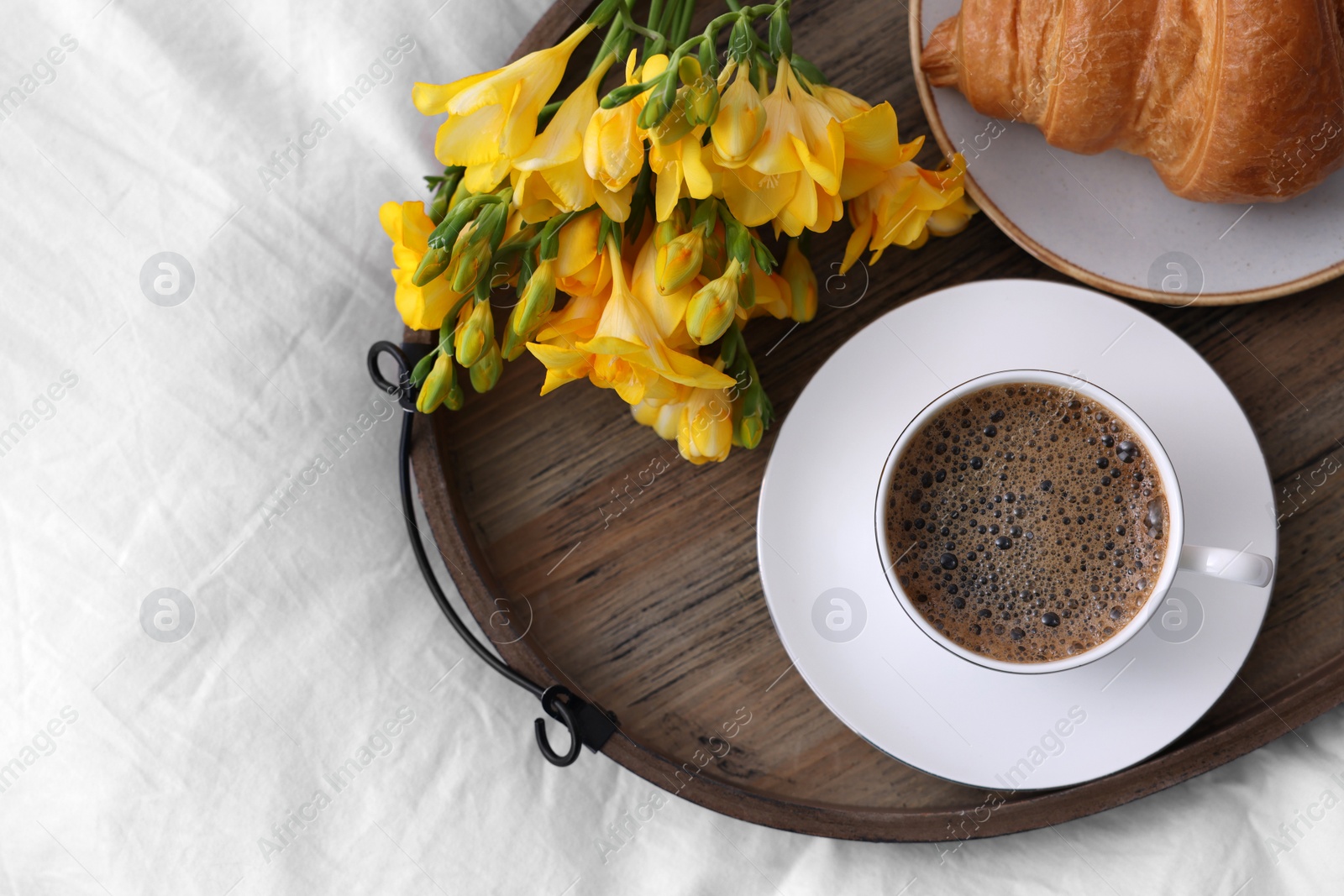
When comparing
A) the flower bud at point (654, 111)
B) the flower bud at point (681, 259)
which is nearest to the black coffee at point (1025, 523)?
the flower bud at point (681, 259)

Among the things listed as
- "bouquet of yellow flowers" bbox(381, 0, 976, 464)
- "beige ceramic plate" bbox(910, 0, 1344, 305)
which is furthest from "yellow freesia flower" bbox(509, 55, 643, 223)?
"beige ceramic plate" bbox(910, 0, 1344, 305)

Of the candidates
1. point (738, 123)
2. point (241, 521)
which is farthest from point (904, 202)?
point (241, 521)

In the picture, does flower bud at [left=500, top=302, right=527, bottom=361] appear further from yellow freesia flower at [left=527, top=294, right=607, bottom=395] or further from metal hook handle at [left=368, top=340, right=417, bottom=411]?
metal hook handle at [left=368, top=340, right=417, bottom=411]

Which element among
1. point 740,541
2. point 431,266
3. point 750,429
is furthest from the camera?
point 740,541

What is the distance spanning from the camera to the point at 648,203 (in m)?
0.82

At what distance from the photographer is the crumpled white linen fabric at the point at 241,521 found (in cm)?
104

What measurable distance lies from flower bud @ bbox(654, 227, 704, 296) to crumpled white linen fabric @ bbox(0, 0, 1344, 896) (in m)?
0.43

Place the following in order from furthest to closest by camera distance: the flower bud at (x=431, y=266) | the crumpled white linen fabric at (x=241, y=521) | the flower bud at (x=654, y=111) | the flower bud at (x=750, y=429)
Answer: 1. the crumpled white linen fabric at (x=241, y=521)
2. the flower bud at (x=750, y=429)
3. the flower bud at (x=431, y=266)
4. the flower bud at (x=654, y=111)

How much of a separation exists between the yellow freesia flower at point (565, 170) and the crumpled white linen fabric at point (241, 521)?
379 millimetres

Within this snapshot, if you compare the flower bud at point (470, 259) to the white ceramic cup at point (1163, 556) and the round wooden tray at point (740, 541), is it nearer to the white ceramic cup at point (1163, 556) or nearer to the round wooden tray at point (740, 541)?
the round wooden tray at point (740, 541)

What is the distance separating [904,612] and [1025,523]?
0.13 metres

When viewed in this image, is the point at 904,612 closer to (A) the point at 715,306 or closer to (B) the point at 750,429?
(B) the point at 750,429

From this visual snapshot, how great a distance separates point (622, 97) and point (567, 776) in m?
0.74

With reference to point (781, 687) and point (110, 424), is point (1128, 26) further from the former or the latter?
point (110, 424)
